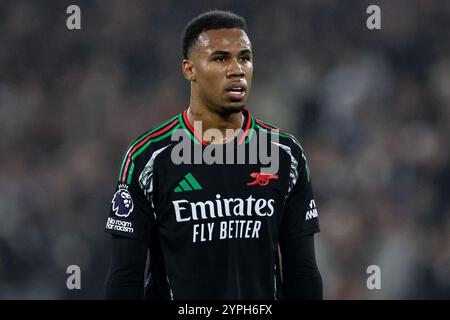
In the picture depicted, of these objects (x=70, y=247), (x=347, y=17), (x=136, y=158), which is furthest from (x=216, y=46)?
(x=347, y=17)

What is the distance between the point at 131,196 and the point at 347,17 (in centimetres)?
459

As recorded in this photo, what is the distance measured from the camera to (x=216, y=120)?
343cm

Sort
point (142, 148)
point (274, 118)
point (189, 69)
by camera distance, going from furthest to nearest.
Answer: point (274, 118) → point (189, 69) → point (142, 148)

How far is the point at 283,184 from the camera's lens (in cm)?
342

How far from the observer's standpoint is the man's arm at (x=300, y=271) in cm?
341

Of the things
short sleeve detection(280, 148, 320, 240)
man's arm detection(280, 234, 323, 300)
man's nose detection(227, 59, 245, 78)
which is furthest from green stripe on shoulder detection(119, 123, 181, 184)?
man's arm detection(280, 234, 323, 300)

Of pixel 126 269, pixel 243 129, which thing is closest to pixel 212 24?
pixel 243 129

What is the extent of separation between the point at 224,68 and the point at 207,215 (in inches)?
24.3

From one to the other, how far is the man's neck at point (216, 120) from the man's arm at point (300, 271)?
0.54 meters

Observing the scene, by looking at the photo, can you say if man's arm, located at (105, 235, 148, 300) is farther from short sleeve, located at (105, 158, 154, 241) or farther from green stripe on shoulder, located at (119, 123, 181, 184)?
green stripe on shoulder, located at (119, 123, 181, 184)

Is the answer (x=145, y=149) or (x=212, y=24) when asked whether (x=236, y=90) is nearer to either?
(x=212, y=24)

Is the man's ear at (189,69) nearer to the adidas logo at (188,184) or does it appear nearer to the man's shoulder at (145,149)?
the man's shoulder at (145,149)

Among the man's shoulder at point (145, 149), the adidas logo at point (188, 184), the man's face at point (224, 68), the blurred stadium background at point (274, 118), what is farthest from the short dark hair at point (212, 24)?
the blurred stadium background at point (274, 118)
